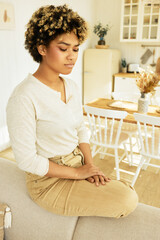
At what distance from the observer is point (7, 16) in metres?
2.94

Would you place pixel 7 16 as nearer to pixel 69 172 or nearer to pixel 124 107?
pixel 124 107

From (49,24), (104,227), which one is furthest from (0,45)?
(104,227)

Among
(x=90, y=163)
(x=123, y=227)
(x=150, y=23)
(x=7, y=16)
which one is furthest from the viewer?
(x=150, y=23)

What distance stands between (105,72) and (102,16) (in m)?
1.46

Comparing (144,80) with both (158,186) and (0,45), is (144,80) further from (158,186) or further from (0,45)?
(0,45)

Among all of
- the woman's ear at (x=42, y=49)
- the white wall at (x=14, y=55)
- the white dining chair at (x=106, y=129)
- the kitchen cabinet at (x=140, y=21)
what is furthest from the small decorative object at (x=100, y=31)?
the woman's ear at (x=42, y=49)

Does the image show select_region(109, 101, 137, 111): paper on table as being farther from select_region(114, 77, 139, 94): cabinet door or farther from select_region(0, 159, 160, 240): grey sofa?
select_region(114, 77, 139, 94): cabinet door

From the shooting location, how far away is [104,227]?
93cm

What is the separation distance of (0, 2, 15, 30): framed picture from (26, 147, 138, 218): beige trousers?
8.11ft

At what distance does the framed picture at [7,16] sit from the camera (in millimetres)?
2838

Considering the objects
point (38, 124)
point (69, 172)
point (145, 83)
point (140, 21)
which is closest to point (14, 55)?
point (145, 83)

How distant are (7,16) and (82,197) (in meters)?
2.76

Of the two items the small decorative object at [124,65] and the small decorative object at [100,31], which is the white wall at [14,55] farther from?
the small decorative object at [124,65]

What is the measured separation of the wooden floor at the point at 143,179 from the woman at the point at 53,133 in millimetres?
1301
